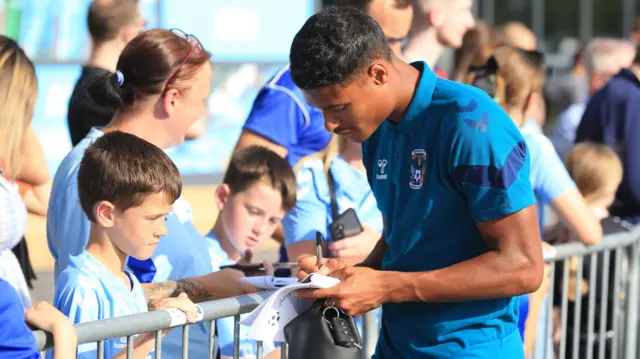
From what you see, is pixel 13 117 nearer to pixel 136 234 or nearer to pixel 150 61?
pixel 150 61

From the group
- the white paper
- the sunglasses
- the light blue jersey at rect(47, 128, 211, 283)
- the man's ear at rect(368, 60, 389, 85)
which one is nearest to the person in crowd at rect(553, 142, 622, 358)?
the light blue jersey at rect(47, 128, 211, 283)

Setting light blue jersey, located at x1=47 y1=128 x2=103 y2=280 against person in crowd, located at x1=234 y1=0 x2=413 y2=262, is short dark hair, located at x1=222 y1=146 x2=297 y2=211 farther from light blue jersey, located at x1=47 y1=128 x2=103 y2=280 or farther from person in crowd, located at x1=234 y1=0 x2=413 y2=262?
light blue jersey, located at x1=47 y1=128 x2=103 y2=280

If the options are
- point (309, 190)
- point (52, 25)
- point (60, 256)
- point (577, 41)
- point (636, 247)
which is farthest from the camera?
point (577, 41)

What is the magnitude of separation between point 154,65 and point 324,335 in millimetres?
1322

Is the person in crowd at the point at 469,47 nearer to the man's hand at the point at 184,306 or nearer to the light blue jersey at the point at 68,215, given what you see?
the light blue jersey at the point at 68,215

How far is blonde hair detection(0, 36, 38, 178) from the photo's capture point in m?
4.18

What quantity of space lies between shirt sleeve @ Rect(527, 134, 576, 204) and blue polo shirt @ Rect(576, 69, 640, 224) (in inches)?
79.9

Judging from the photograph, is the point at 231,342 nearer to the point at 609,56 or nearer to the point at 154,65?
the point at 154,65

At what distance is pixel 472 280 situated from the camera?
2.83m

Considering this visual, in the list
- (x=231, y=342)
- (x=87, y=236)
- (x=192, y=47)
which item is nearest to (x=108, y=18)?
(x=192, y=47)

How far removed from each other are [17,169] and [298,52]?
2.20m

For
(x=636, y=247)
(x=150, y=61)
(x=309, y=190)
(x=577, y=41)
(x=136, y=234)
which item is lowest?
(x=577, y=41)

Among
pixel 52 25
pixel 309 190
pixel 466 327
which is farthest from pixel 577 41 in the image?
pixel 466 327

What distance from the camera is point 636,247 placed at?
556 centimetres
